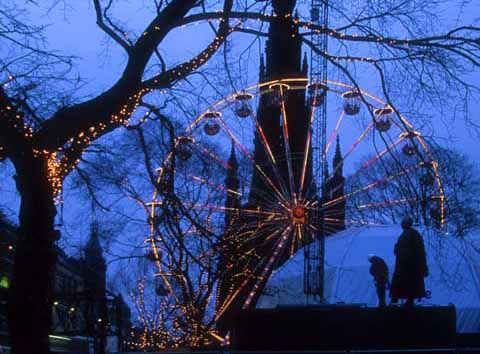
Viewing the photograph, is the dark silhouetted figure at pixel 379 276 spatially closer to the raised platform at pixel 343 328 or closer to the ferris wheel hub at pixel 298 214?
the raised platform at pixel 343 328

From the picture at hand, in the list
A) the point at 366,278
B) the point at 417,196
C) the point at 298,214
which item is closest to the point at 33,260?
the point at 417,196

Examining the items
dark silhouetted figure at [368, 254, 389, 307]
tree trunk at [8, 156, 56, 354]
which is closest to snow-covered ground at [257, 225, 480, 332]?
dark silhouetted figure at [368, 254, 389, 307]

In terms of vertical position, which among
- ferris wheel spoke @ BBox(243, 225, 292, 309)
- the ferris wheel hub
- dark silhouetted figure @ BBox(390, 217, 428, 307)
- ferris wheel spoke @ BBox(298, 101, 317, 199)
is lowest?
dark silhouetted figure @ BBox(390, 217, 428, 307)

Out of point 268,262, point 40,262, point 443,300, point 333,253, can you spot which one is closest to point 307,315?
point 40,262

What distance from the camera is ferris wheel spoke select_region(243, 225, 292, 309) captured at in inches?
741

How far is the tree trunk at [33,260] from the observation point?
283 inches

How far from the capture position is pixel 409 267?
11.6 metres

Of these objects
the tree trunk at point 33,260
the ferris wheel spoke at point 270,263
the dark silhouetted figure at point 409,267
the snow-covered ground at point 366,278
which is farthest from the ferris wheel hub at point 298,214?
the tree trunk at point 33,260

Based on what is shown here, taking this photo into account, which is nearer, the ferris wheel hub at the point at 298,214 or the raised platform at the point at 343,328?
the raised platform at the point at 343,328

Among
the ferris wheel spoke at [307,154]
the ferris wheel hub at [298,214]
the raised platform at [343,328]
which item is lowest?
the raised platform at [343,328]

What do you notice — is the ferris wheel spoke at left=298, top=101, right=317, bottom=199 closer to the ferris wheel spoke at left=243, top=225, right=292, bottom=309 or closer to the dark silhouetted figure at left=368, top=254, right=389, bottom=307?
the ferris wheel spoke at left=243, top=225, right=292, bottom=309

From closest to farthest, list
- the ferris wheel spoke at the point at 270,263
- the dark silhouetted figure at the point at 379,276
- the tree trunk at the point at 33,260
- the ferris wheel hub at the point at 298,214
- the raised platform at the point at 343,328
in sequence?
the tree trunk at the point at 33,260 < the raised platform at the point at 343,328 < the dark silhouetted figure at the point at 379,276 < the ferris wheel spoke at the point at 270,263 < the ferris wheel hub at the point at 298,214

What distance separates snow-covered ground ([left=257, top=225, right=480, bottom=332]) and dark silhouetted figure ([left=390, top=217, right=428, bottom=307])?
37.1 ft

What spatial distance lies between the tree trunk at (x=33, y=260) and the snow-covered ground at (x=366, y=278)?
54.4 feet
